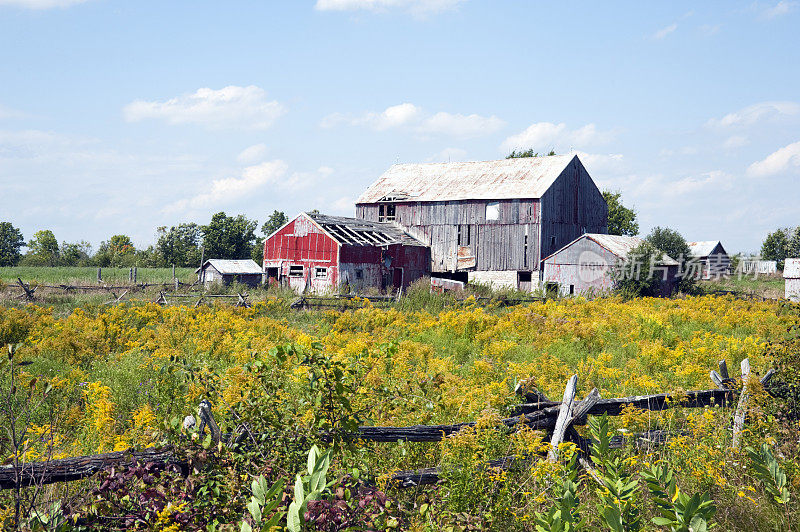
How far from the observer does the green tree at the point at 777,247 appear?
259 ft

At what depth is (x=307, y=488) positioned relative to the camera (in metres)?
2.76

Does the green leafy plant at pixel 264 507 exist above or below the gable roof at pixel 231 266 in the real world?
below

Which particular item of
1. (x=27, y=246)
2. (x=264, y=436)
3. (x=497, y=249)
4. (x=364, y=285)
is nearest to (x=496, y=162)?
(x=497, y=249)

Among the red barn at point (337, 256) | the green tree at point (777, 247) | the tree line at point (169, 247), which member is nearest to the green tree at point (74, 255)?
the tree line at point (169, 247)

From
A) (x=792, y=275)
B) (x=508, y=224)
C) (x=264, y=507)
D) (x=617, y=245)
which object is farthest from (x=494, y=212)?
(x=264, y=507)

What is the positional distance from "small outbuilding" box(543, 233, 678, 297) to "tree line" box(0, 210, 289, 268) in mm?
37750

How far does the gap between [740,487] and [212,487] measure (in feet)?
15.2

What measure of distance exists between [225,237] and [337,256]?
38.8m

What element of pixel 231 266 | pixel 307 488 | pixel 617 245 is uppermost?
pixel 617 245

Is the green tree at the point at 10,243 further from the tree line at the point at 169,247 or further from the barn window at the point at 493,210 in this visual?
the barn window at the point at 493,210

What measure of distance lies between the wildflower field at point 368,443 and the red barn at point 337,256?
2058cm

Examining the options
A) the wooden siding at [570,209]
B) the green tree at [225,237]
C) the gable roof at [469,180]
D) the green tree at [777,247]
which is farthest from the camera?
the green tree at [777,247]

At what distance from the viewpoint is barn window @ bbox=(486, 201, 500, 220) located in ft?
121

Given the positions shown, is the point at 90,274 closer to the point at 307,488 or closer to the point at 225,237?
the point at 225,237
